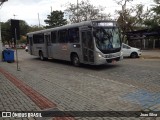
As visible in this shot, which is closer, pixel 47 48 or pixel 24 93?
pixel 24 93

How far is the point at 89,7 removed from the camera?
40.4 m

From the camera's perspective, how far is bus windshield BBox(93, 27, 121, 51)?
41.5 ft

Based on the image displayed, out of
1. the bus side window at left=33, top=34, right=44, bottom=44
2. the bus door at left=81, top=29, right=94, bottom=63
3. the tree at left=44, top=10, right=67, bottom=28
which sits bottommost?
the bus door at left=81, top=29, right=94, bottom=63

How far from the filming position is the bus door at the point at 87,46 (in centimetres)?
1282

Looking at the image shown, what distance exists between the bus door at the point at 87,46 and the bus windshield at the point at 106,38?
0.42m

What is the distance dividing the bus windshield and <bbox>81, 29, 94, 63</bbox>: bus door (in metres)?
0.42

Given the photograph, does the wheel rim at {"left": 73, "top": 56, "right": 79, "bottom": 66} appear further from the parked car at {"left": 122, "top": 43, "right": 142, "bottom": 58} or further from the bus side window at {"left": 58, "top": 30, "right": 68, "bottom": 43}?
the parked car at {"left": 122, "top": 43, "right": 142, "bottom": 58}

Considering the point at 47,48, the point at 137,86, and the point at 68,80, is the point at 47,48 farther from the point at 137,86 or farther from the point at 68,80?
the point at 137,86

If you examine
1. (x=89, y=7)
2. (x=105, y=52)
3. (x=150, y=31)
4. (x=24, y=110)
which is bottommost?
(x=24, y=110)

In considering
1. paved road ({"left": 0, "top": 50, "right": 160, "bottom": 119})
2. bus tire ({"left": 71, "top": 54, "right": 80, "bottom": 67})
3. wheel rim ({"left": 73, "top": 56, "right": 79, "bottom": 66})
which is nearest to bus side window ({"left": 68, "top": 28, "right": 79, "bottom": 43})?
bus tire ({"left": 71, "top": 54, "right": 80, "bottom": 67})

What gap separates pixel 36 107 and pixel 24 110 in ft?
1.22

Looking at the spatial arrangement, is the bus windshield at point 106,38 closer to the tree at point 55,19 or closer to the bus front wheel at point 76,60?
the bus front wheel at point 76,60

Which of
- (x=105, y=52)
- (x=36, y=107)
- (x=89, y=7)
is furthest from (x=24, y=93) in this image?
(x=89, y=7)

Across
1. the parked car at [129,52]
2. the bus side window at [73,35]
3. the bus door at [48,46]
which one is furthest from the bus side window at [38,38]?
the parked car at [129,52]
